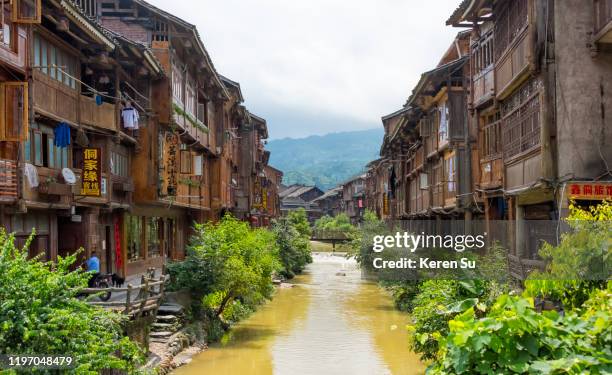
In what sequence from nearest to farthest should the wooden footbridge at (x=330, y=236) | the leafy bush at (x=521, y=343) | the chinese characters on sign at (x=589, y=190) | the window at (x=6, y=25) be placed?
the leafy bush at (x=521, y=343) → the chinese characters on sign at (x=589, y=190) → the window at (x=6, y=25) → the wooden footbridge at (x=330, y=236)

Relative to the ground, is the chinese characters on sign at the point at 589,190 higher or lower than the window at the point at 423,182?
lower

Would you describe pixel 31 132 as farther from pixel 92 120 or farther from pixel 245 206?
pixel 245 206

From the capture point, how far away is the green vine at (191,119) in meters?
27.8

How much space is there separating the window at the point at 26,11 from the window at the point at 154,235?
15704 mm

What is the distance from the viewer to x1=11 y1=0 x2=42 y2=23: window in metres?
15.6

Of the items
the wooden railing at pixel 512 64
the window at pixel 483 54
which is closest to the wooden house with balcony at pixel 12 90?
the wooden railing at pixel 512 64

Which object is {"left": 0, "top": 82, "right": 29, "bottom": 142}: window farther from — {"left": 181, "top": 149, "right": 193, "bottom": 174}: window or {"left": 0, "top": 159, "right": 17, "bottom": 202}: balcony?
{"left": 181, "top": 149, "right": 193, "bottom": 174}: window

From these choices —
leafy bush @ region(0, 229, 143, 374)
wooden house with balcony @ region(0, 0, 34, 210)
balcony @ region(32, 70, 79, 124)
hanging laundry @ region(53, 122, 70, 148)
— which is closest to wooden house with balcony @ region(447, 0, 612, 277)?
leafy bush @ region(0, 229, 143, 374)

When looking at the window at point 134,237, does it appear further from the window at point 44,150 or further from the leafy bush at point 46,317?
the leafy bush at point 46,317

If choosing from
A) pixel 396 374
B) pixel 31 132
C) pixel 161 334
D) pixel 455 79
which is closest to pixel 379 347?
pixel 396 374

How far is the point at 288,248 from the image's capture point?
55.0 m

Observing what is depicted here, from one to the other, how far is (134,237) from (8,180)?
1306 cm

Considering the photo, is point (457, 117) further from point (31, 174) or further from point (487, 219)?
point (31, 174)

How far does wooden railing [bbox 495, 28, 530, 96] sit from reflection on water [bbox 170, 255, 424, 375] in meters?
7.31
